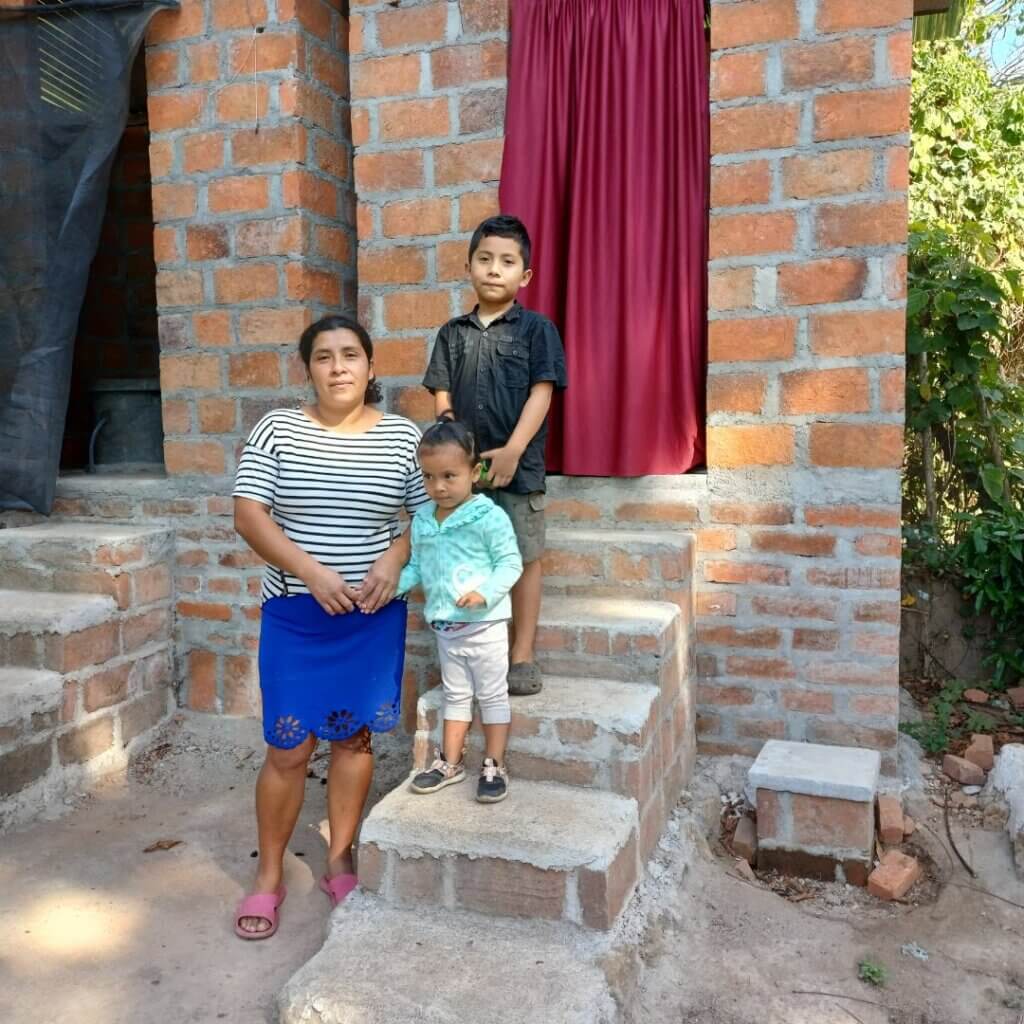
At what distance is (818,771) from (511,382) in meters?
1.50

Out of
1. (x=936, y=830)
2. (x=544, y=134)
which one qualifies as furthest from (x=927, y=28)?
(x=936, y=830)

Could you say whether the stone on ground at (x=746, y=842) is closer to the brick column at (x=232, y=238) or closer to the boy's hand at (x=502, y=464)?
the boy's hand at (x=502, y=464)

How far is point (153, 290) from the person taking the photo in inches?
218

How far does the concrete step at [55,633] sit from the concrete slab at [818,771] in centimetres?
231

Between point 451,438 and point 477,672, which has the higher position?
point 451,438

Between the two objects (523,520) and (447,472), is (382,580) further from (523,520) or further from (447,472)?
(523,520)

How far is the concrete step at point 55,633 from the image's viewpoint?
3.37 m

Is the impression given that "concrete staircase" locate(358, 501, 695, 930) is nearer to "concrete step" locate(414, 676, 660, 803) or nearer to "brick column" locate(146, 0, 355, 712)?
"concrete step" locate(414, 676, 660, 803)

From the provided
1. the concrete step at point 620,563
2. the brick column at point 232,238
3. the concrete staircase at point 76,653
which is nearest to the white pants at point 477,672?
the concrete step at point 620,563

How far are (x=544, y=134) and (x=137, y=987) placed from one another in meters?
2.84

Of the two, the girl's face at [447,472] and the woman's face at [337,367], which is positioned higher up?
the woman's face at [337,367]

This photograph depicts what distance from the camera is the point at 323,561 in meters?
2.49

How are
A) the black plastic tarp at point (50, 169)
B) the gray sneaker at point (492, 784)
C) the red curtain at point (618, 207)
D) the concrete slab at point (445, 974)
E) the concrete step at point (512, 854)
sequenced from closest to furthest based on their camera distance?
the concrete slab at point (445, 974) → the concrete step at point (512, 854) → the gray sneaker at point (492, 784) → the red curtain at point (618, 207) → the black plastic tarp at point (50, 169)

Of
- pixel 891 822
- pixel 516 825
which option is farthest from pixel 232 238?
pixel 891 822
